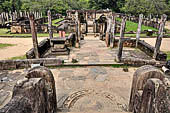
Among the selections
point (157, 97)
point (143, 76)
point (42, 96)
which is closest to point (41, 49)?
point (42, 96)

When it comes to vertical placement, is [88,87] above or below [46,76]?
below

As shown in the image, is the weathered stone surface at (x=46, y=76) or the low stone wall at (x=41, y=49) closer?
the weathered stone surface at (x=46, y=76)

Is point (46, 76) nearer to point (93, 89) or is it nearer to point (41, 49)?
point (93, 89)

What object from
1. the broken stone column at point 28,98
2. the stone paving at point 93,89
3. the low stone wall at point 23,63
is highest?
the broken stone column at point 28,98

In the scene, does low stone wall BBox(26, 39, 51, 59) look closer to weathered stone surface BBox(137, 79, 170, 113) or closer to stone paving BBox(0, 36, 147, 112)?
stone paving BBox(0, 36, 147, 112)

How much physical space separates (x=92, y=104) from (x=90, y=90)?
79 centimetres

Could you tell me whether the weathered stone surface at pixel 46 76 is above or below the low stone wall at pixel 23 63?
above

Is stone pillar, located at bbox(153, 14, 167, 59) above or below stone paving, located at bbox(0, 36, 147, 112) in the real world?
above

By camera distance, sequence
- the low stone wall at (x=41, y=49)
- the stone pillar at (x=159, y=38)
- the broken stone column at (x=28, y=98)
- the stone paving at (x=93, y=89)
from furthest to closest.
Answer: the low stone wall at (x=41, y=49) < the stone pillar at (x=159, y=38) < the stone paving at (x=93, y=89) < the broken stone column at (x=28, y=98)

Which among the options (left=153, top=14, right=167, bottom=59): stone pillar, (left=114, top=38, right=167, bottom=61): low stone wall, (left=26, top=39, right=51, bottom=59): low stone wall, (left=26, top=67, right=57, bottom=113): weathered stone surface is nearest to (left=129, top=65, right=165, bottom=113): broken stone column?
(left=26, top=67, right=57, bottom=113): weathered stone surface

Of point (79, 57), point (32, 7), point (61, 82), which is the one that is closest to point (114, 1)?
point (32, 7)

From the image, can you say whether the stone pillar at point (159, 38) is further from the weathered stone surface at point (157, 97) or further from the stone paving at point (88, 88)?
the weathered stone surface at point (157, 97)

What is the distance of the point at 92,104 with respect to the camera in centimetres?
426

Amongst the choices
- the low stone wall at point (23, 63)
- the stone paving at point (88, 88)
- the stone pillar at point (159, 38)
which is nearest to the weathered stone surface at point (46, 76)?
the stone paving at point (88, 88)
